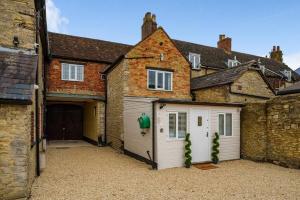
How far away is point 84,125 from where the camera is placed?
2027 cm

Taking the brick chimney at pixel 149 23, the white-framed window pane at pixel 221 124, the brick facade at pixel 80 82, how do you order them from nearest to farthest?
the white-framed window pane at pixel 221 124 < the brick facade at pixel 80 82 < the brick chimney at pixel 149 23

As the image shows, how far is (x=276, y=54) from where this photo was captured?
1292 inches

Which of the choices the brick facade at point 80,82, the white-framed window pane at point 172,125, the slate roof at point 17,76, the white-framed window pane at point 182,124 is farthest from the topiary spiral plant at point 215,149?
the brick facade at point 80,82

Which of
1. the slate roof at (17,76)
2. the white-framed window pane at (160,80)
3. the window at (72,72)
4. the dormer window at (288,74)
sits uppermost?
the dormer window at (288,74)

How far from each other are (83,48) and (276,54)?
29.5 metres

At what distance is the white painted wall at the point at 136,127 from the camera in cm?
998

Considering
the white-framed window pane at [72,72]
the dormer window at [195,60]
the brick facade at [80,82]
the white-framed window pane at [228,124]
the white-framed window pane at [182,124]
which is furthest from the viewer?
the dormer window at [195,60]

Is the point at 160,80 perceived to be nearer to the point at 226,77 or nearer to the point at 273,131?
the point at 226,77

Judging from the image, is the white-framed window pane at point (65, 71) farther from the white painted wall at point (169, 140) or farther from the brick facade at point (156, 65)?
the white painted wall at point (169, 140)

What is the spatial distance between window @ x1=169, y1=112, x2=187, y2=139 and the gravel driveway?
4.89 ft

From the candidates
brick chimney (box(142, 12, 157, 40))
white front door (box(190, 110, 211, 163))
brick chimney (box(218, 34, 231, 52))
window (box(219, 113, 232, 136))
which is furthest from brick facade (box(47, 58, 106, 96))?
brick chimney (box(218, 34, 231, 52))

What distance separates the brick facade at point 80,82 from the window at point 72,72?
24cm

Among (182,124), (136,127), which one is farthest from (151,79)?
A: (182,124)

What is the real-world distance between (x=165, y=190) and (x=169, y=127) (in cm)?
334
